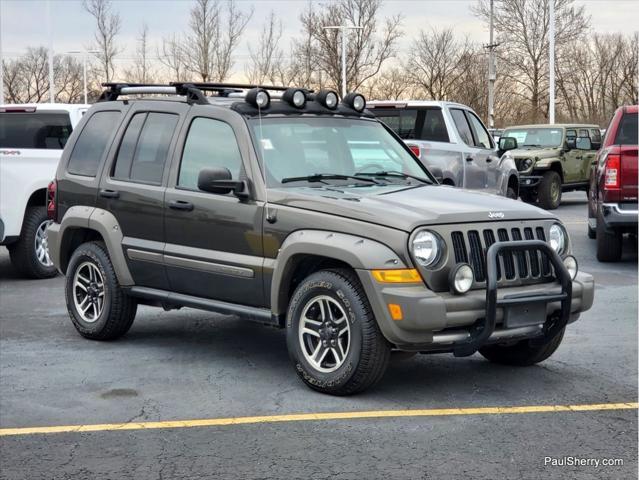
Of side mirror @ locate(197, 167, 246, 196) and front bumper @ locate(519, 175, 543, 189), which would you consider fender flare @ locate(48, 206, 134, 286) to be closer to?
side mirror @ locate(197, 167, 246, 196)

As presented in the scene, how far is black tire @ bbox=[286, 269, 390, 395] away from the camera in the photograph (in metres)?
6.20

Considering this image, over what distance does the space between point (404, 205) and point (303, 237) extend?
651mm

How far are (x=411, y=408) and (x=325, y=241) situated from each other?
3.63 ft

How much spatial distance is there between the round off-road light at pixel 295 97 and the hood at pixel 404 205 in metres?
0.78

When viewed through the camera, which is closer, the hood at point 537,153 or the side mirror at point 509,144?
the side mirror at point 509,144

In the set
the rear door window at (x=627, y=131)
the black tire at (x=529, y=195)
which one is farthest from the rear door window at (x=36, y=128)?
the black tire at (x=529, y=195)

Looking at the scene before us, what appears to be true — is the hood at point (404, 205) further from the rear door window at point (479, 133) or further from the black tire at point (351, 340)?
the rear door window at point (479, 133)

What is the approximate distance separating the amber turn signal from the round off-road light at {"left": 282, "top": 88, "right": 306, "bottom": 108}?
6.07ft

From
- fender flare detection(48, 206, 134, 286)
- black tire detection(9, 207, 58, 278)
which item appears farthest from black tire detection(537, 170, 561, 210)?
fender flare detection(48, 206, 134, 286)

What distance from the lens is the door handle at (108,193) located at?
7973mm

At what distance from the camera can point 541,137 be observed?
22406 mm

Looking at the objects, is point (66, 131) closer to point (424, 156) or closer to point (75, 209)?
point (75, 209)

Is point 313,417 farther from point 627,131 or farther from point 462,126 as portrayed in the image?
point 462,126

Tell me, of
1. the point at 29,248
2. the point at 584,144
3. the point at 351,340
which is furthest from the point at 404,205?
the point at 584,144
